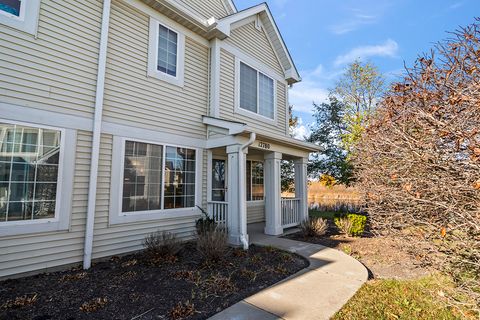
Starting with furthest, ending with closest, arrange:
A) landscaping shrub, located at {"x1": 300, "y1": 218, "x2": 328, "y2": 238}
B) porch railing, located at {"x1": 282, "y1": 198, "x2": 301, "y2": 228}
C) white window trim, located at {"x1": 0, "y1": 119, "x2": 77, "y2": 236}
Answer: porch railing, located at {"x1": 282, "y1": 198, "x2": 301, "y2": 228} < landscaping shrub, located at {"x1": 300, "y1": 218, "x2": 328, "y2": 238} < white window trim, located at {"x1": 0, "y1": 119, "x2": 77, "y2": 236}

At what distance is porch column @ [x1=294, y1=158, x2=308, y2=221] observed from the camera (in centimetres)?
900

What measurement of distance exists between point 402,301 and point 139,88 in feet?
21.8

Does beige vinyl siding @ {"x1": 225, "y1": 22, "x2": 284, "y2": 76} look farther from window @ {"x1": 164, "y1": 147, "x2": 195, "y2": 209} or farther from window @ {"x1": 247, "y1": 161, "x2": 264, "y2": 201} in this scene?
window @ {"x1": 164, "y1": 147, "x2": 195, "y2": 209}

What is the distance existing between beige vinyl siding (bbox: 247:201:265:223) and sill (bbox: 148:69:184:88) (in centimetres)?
531

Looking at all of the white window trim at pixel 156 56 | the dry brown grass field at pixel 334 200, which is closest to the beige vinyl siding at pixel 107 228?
the white window trim at pixel 156 56

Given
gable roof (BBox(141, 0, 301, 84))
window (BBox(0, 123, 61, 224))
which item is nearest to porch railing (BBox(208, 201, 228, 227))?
window (BBox(0, 123, 61, 224))

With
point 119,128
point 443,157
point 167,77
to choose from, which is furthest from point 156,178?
point 443,157

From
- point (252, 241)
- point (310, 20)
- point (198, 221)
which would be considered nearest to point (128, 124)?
point (198, 221)

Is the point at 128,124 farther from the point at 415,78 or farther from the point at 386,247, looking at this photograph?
the point at 386,247

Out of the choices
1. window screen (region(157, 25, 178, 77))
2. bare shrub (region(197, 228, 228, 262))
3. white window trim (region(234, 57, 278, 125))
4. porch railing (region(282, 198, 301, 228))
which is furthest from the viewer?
porch railing (region(282, 198, 301, 228))

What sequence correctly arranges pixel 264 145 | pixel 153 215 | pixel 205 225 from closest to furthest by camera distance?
pixel 153 215 < pixel 205 225 < pixel 264 145

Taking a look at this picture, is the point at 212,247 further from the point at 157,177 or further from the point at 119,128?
the point at 119,128

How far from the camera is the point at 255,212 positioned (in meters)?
10.2

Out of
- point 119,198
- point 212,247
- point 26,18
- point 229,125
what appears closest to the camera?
point 26,18
